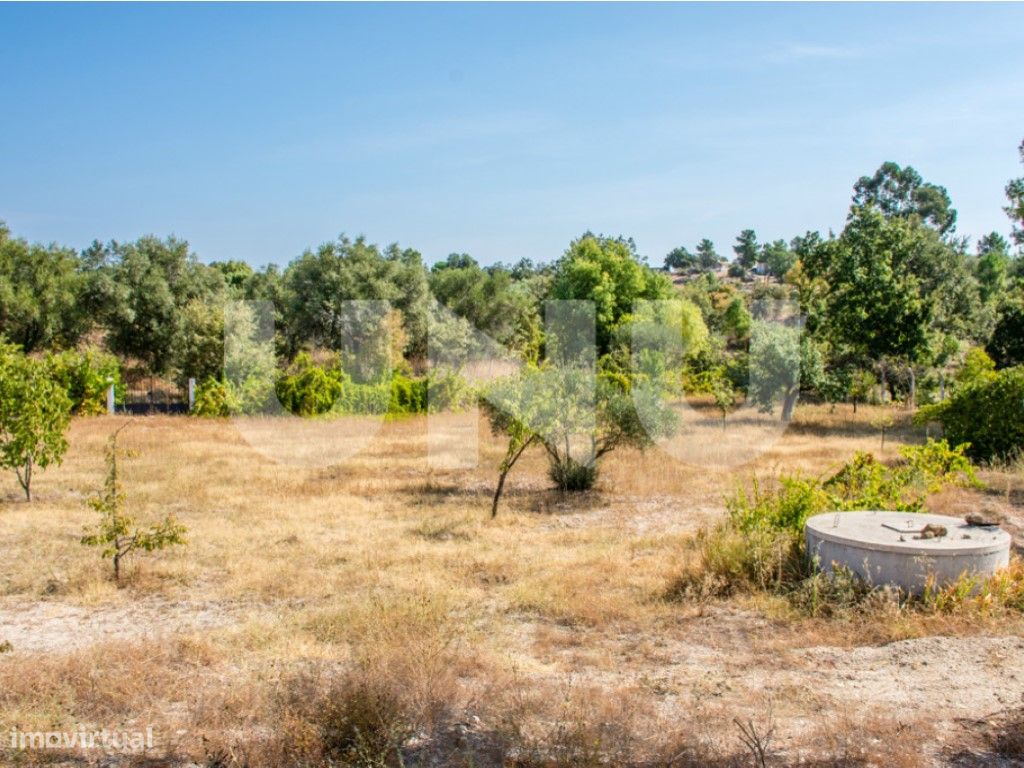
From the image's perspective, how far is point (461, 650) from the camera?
20.6 ft

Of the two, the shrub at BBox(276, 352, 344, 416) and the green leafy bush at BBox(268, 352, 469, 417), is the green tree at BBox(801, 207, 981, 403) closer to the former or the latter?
the green leafy bush at BBox(268, 352, 469, 417)

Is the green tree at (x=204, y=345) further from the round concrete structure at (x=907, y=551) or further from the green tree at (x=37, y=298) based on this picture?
the round concrete structure at (x=907, y=551)

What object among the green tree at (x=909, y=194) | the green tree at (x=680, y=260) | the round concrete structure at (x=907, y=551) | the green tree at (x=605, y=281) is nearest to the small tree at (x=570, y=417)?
the round concrete structure at (x=907, y=551)

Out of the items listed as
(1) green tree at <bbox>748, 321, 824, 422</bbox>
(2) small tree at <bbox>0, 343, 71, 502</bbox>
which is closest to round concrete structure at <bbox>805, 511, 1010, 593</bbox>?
(2) small tree at <bbox>0, 343, 71, 502</bbox>

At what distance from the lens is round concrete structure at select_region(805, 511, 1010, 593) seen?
7.29 meters

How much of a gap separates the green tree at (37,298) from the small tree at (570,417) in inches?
1006

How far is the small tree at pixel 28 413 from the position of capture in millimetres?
12023

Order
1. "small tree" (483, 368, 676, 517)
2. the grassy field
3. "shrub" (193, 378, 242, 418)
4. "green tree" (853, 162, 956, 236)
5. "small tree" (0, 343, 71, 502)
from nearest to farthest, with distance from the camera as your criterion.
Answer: the grassy field < "small tree" (0, 343, 71, 502) < "small tree" (483, 368, 676, 517) < "shrub" (193, 378, 242, 418) < "green tree" (853, 162, 956, 236)

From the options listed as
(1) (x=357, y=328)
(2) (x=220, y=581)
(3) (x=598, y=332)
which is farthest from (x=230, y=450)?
(3) (x=598, y=332)

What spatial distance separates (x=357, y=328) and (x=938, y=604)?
2878cm

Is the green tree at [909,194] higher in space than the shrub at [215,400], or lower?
higher

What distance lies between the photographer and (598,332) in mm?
40594

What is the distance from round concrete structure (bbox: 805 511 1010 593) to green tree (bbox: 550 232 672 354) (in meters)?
31.3

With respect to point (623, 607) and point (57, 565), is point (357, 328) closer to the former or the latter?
point (57, 565)
